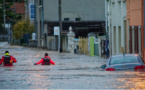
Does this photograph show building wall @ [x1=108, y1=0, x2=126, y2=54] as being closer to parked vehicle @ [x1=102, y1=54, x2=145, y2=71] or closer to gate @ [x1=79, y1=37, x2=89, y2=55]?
gate @ [x1=79, y1=37, x2=89, y2=55]

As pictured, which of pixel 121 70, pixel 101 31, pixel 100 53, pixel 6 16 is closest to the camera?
pixel 121 70

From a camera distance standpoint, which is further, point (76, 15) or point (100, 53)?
point (76, 15)

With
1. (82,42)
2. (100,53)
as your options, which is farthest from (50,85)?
(82,42)

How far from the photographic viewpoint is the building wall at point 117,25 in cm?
3412

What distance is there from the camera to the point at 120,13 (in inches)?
1390

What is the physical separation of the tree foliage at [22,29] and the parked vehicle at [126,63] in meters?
65.3

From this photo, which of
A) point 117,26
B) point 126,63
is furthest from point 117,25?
point 126,63

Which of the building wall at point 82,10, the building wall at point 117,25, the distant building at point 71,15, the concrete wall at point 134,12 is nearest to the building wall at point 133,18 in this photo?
the concrete wall at point 134,12

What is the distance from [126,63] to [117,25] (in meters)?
19.2

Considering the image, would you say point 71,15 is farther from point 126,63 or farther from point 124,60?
point 126,63

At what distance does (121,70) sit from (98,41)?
68.4 feet

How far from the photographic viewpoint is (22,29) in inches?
3344

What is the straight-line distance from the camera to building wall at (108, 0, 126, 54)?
34.1m

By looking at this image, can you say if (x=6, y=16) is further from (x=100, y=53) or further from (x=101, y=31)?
(x=100, y=53)
